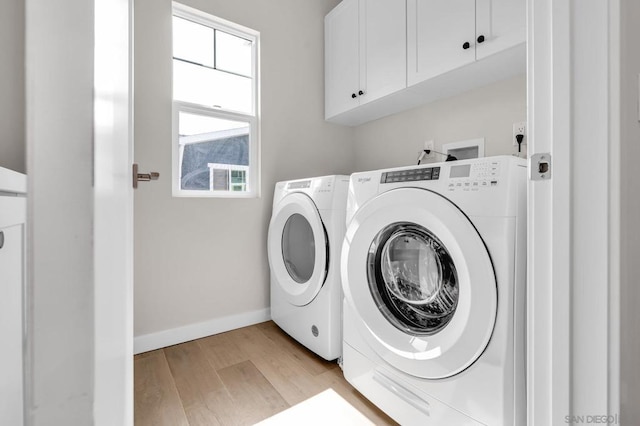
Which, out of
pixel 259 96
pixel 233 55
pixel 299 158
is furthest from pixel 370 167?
pixel 233 55

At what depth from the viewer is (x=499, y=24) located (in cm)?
130

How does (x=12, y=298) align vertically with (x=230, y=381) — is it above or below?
above

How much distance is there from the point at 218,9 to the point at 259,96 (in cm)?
58

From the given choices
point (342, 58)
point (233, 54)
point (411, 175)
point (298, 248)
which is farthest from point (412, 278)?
point (233, 54)

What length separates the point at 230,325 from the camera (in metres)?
1.95

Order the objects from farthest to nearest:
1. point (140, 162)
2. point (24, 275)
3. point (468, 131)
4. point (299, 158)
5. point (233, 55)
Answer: point (299, 158)
point (233, 55)
point (468, 131)
point (140, 162)
point (24, 275)

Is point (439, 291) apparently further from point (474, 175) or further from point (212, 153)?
point (212, 153)

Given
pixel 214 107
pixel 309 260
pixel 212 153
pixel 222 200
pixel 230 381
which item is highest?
pixel 214 107

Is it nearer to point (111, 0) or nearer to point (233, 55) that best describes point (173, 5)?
point (233, 55)

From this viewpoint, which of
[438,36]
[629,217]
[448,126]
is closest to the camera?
[629,217]

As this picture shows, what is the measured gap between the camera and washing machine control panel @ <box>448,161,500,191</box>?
0.84m

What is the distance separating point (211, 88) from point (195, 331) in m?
1.62

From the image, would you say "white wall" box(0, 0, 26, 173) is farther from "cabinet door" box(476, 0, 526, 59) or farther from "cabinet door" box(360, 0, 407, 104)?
"cabinet door" box(360, 0, 407, 104)

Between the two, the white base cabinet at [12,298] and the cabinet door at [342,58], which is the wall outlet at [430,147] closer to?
the cabinet door at [342,58]
